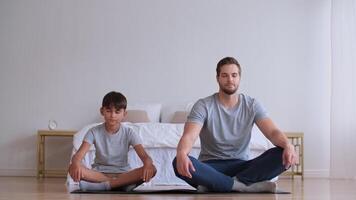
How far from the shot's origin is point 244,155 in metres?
3.62

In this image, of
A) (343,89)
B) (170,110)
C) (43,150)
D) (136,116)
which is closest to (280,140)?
(136,116)

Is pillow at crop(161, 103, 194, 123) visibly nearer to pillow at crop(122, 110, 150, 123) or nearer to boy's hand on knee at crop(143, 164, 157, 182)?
pillow at crop(122, 110, 150, 123)

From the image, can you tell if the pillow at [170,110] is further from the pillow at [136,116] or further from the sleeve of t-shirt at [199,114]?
the sleeve of t-shirt at [199,114]

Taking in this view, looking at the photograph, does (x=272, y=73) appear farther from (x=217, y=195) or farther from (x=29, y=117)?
(x=217, y=195)

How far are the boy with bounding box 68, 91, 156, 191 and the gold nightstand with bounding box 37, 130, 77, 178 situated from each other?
237 cm

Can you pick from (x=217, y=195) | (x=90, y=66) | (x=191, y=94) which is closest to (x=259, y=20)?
(x=191, y=94)

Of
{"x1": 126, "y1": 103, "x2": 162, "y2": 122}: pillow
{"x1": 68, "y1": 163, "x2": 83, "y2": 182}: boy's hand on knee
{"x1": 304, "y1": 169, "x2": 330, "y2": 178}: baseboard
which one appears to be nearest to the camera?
{"x1": 68, "y1": 163, "x2": 83, "y2": 182}: boy's hand on knee

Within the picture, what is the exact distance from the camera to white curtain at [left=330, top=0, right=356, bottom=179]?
248 inches

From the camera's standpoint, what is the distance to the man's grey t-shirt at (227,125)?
355 centimetres

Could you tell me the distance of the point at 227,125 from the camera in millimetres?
3568

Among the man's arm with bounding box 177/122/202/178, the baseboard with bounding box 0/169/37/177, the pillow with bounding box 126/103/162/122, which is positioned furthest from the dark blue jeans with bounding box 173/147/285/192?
the baseboard with bounding box 0/169/37/177

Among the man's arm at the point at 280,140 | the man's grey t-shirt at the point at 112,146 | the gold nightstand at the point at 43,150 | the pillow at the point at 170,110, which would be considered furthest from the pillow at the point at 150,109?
the man's arm at the point at 280,140

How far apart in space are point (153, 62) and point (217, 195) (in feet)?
11.9

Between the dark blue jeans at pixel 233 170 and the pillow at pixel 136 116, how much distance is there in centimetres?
258
